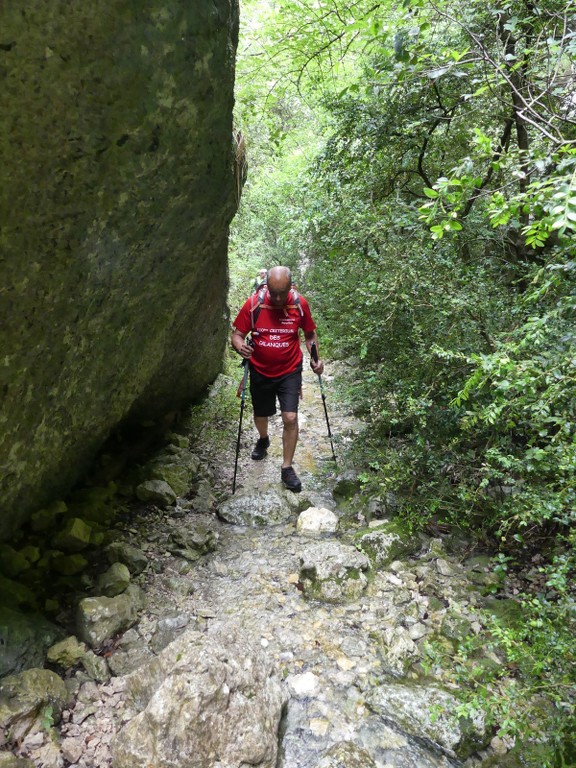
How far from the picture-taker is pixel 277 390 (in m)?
5.77

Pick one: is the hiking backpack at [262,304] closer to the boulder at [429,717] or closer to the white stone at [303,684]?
the white stone at [303,684]

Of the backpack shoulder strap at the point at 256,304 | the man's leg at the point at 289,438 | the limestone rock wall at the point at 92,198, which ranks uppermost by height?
the limestone rock wall at the point at 92,198

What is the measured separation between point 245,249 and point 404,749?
13981mm

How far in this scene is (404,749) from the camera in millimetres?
2537

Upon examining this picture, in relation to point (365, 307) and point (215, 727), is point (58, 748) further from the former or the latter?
point (365, 307)

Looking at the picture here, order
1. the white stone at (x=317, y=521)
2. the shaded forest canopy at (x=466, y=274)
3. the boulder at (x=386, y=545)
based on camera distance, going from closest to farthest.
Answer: the shaded forest canopy at (x=466, y=274) → the boulder at (x=386, y=545) → the white stone at (x=317, y=521)

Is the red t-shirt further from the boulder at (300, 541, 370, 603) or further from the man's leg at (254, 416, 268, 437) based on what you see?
the boulder at (300, 541, 370, 603)

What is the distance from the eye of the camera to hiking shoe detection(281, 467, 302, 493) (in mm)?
5562

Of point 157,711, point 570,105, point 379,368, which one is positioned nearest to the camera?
point 157,711

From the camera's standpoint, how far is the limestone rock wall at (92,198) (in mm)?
2242

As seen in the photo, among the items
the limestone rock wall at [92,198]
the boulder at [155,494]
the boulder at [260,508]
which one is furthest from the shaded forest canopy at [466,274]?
the boulder at [155,494]

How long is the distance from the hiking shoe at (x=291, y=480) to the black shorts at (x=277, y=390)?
75 cm

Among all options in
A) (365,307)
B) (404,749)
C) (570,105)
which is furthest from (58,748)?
(570,105)

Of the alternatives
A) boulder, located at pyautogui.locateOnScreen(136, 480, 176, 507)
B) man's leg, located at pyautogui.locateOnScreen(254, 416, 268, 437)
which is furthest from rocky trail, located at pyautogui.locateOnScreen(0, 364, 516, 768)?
man's leg, located at pyautogui.locateOnScreen(254, 416, 268, 437)
